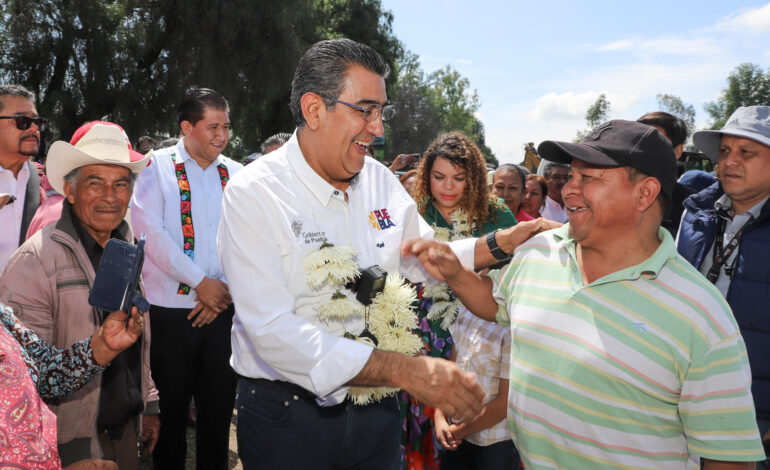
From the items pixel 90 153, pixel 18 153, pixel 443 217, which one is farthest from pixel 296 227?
pixel 18 153

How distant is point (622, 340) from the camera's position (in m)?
2.02

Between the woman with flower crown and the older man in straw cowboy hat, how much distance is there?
1.75 meters

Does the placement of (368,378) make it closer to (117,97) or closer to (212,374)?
(212,374)

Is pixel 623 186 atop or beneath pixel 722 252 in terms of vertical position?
atop

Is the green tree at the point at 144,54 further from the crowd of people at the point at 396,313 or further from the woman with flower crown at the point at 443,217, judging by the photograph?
the crowd of people at the point at 396,313

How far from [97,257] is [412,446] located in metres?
2.36

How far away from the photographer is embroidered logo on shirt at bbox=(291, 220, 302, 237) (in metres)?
2.28

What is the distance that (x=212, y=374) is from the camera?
428cm

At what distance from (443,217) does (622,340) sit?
2580 millimetres

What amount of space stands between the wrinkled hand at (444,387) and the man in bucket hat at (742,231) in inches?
75.7

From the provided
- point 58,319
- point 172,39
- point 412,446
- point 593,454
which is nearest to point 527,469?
point 593,454

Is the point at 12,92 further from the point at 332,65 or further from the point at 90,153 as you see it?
the point at 332,65

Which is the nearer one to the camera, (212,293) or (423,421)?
(423,421)

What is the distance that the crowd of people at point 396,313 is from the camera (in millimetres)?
1985
